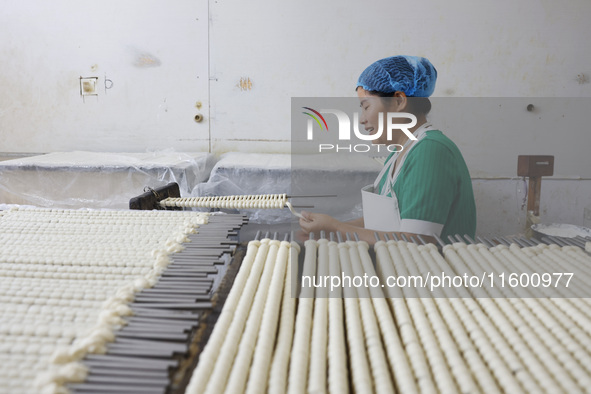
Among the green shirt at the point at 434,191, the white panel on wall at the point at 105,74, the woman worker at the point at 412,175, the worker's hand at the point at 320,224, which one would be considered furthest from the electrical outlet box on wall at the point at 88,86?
the green shirt at the point at 434,191

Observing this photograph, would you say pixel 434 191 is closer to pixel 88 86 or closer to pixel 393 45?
pixel 393 45

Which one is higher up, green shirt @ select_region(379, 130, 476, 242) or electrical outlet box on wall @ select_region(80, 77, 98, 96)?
electrical outlet box on wall @ select_region(80, 77, 98, 96)

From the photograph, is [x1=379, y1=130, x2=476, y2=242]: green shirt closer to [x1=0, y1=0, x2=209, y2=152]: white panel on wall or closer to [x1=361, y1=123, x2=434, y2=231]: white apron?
[x1=361, y1=123, x2=434, y2=231]: white apron

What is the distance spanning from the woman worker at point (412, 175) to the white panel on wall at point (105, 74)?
2072 mm

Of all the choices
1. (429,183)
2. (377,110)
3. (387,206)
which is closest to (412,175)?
(429,183)

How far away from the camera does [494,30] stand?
3430 mm

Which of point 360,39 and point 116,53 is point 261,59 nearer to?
point 360,39

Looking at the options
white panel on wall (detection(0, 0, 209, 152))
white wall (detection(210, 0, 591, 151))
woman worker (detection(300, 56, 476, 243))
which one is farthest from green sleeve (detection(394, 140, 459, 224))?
white panel on wall (detection(0, 0, 209, 152))

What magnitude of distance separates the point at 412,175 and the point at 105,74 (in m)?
2.92

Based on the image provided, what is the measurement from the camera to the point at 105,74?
3537mm

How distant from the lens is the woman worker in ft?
5.10

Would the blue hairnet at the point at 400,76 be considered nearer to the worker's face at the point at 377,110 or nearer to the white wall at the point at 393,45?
the worker's face at the point at 377,110

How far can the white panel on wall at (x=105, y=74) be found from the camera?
3465 millimetres

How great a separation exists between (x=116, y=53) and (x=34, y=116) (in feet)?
2.91
